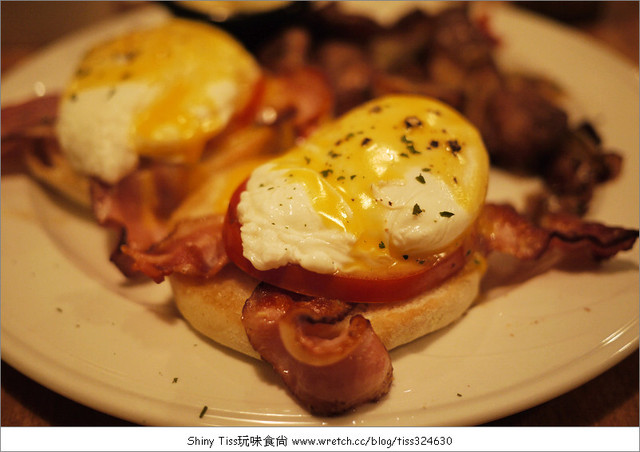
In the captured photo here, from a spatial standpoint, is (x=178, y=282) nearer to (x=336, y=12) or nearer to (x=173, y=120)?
(x=173, y=120)

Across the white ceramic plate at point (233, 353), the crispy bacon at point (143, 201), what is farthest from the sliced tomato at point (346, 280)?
the crispy bacon at point (143, 201)

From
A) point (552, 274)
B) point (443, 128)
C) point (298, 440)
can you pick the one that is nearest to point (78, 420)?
point (298, 440)

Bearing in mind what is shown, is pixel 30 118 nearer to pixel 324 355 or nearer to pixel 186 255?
pixel 186 255

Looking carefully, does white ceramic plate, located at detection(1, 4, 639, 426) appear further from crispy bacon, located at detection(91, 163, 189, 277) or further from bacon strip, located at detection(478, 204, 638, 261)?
crispy bacon, located at detection(91, 163, 189, 277)

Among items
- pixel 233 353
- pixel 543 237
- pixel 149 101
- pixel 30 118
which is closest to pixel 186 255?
pixel 233 353

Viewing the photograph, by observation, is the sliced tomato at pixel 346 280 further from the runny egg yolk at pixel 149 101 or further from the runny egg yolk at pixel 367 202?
the runny egg yolk at pixel 149 101
